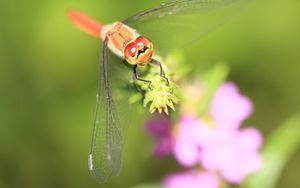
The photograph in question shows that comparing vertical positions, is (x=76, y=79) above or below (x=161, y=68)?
above

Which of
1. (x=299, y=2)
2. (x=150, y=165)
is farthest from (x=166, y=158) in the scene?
(x=299, y=2)

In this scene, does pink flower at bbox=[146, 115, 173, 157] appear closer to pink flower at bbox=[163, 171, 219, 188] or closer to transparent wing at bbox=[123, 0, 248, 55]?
pink flower at bbox=[163, 171, 219, 188]

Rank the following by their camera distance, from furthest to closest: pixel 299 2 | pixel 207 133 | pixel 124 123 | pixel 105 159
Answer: pixel 299 2
pixel 207 133
pixel 124 123
pixel 105 159

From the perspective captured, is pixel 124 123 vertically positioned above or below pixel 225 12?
below

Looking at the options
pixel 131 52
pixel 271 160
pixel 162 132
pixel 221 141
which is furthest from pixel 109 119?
pixel 271 160

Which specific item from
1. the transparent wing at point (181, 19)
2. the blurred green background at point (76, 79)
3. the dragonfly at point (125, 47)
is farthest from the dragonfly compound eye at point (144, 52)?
the blurred green background at point (76, 79)

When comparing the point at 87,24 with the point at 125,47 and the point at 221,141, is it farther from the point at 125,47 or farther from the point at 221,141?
the point at 221,141

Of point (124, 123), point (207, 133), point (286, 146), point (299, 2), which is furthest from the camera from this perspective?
point (299, 2)

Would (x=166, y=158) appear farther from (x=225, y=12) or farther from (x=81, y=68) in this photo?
(x=225, y=12)
